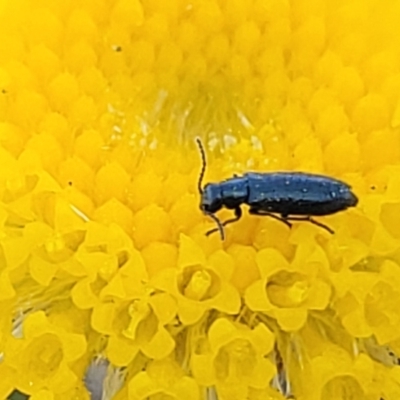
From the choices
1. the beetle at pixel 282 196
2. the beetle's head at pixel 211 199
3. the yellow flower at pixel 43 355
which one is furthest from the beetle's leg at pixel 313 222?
the yellow flower at pixel 43 355

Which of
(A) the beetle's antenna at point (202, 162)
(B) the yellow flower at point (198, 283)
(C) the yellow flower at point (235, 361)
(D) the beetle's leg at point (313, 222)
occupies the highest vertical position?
(A) the beetle's antenna at point (202, 162)

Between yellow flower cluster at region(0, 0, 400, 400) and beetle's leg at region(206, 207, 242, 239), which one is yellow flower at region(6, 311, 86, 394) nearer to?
yellow flower cluster at region(0, 0, 400, 400)

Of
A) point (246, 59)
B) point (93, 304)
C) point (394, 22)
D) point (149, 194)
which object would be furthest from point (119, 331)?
point (394, 22)

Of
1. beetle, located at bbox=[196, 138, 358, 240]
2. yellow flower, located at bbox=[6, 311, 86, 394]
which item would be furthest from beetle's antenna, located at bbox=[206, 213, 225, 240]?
yellow flower, located at bbox=[6, 311, 86, 394]

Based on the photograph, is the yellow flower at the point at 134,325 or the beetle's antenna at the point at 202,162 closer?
the yellow flower at the point at 134,325

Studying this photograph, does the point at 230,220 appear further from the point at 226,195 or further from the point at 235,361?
the point at 235,361

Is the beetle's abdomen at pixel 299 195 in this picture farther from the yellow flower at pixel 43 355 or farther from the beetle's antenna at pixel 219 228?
the yellow flower at pixel 43 355
